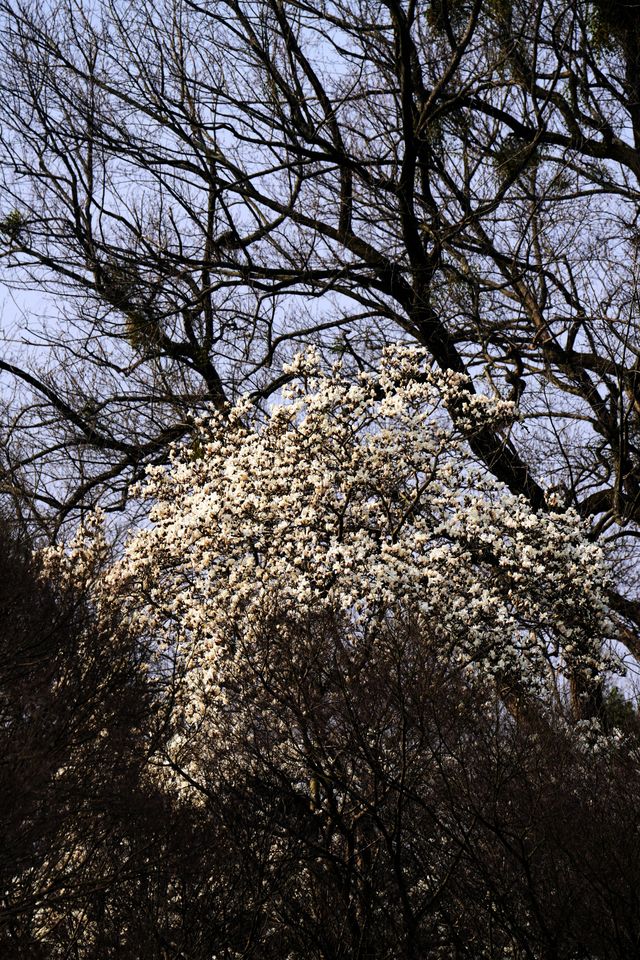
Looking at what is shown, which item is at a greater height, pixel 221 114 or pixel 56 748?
pixel 221 114

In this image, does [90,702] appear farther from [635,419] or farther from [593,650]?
[635,419]

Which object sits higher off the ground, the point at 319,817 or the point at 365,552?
the point at 365,552

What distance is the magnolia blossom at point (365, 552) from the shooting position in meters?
8.09

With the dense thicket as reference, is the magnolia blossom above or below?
above

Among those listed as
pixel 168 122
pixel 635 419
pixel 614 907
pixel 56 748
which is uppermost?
pixel 168 122

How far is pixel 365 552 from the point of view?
823 cm

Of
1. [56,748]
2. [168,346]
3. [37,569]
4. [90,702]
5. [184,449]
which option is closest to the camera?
[56,748]

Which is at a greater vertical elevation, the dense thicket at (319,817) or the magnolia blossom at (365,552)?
the magnolia blossom at (365,552)

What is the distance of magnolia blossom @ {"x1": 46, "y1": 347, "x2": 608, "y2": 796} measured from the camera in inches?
319

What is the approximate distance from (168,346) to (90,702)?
7.04 meters

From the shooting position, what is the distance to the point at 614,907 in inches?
243

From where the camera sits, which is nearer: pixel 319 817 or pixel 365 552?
pixel 319 817

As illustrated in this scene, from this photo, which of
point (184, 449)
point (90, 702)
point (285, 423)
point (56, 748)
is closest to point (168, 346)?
point (184, 449)

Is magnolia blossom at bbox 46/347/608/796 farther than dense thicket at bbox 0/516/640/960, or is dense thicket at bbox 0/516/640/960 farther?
magnolia blossom at bbox 46/347/608/796
